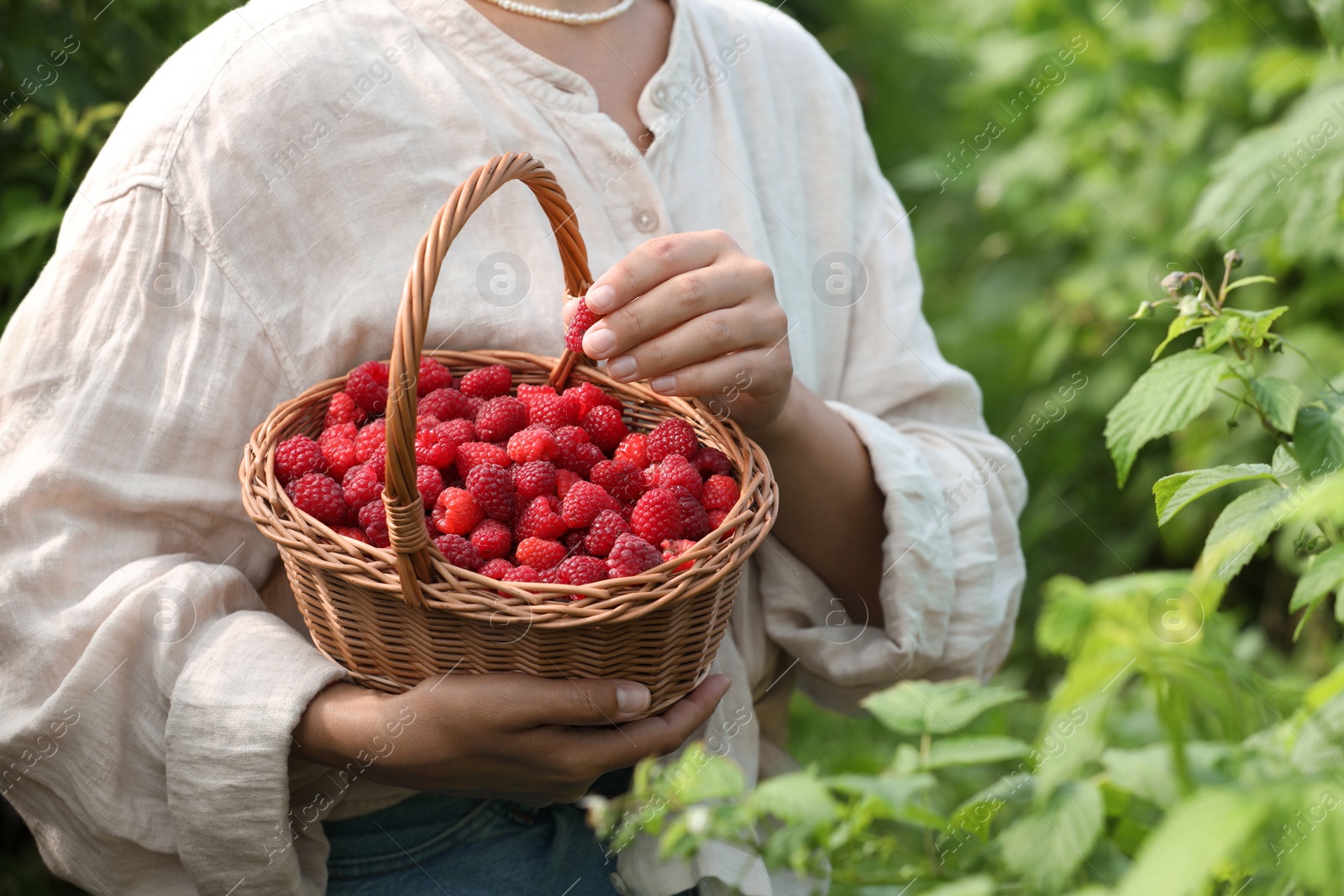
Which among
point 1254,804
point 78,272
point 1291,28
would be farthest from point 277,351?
point 1291,28

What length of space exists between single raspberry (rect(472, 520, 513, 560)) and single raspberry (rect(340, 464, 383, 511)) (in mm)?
87

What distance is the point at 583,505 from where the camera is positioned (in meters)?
0.90

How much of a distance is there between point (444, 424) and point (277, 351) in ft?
0.59

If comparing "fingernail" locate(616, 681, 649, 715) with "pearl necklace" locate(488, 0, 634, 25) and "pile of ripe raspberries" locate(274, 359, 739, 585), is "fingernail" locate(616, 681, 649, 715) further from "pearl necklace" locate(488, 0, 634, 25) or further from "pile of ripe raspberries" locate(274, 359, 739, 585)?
"pearl necklace" locate(488, 0, 634, 25)

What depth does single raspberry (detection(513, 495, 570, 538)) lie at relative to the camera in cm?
90

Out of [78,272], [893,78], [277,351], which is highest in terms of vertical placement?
[78,272]

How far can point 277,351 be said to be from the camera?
99 centimetres

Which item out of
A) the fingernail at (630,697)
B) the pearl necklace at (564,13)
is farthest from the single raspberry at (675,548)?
the pearl necklace at (564,13)

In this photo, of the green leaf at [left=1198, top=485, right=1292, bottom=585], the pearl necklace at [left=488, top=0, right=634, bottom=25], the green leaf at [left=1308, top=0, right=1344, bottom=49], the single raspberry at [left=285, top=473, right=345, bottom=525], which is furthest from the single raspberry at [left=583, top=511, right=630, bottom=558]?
the green leaf at [left=1308, top=0, right=1344, bottom=49]

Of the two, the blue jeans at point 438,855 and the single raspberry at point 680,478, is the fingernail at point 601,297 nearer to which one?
the single raspberry at point 680,478

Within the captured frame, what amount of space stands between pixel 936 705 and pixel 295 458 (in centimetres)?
56

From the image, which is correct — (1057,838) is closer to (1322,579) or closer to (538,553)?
(1322,579)

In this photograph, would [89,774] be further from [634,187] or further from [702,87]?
[702,87]

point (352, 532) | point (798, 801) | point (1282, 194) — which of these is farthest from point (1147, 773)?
point (1282, 194)
